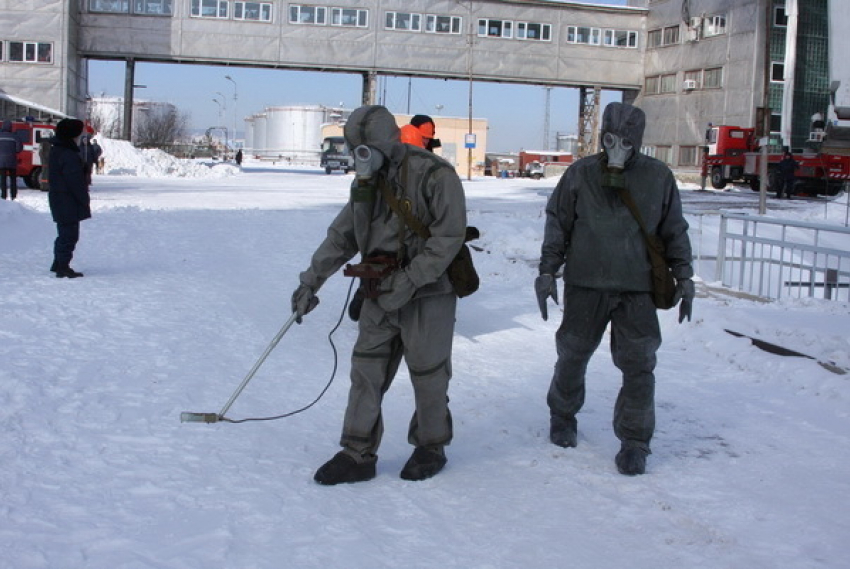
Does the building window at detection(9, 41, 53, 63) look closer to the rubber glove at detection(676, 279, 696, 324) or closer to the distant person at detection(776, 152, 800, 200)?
the distant person at detection(776, 152, 800, 200)

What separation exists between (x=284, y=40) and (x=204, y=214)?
3058 cm

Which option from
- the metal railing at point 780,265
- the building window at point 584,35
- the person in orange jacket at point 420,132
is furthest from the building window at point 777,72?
the person in orange jacket at point 420,132

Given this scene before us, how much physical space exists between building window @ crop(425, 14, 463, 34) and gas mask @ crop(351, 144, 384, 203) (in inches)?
1804

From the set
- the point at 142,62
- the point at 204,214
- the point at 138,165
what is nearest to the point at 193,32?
the point at 142,62

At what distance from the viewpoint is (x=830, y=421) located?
5.75 meters

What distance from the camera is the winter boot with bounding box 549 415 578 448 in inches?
200

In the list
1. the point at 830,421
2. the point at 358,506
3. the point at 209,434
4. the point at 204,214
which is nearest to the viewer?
the point at 358,506

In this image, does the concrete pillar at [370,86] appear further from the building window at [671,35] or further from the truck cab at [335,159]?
the building window at [671,35]

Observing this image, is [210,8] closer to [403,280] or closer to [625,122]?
[625,122]

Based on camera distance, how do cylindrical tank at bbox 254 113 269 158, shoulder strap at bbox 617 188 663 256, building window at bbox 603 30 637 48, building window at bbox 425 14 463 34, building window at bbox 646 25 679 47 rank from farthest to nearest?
cylindrical tank at bbox 254 113 269 158 < building window at bbox 603 30 637 48 < building window at bbox 646 25 679 47 < building window at bbox 425 14 463 34 < shoulder strap at bbox 617 188 663 256

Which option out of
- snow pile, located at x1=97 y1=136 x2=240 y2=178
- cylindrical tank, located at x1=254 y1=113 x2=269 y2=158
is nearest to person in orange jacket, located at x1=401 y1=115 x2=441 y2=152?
snow pile, located at x1=97 y1=136 x2=240 y2=178

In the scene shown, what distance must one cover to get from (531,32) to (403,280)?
48024 millimetres

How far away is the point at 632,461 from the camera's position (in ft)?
15.2

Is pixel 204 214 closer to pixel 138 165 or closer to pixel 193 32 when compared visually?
pixel 138 165
